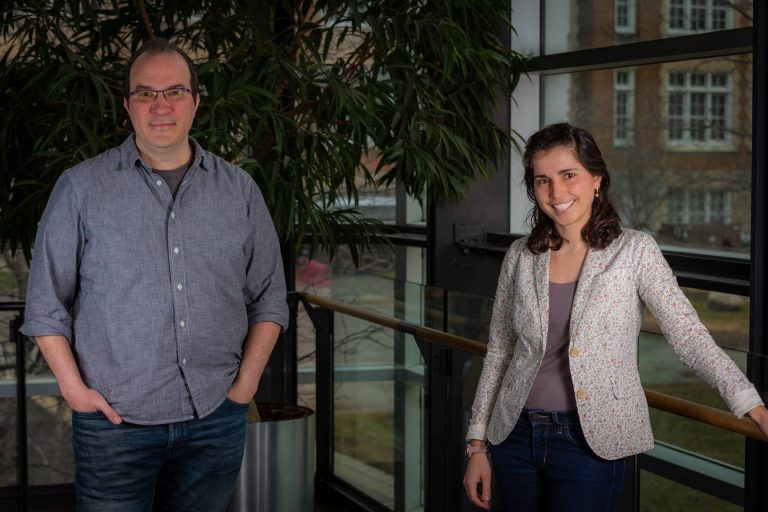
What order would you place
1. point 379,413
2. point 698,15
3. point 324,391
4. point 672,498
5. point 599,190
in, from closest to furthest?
point 599,190 → point 672,498 → point 698,15 → point 379,413 → point 324,391

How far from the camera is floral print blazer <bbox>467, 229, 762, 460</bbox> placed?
197 centimetres

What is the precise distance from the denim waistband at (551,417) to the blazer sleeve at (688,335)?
0.23 metres

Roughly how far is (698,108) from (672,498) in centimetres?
184

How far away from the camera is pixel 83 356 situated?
224cm

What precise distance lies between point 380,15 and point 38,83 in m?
1.29

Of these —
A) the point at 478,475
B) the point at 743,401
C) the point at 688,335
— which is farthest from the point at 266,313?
the point at 743,401

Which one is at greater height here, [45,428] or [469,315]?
[469,315]

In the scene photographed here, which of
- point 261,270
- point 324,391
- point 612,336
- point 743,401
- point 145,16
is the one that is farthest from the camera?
point 324,391

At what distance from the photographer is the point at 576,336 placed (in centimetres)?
204

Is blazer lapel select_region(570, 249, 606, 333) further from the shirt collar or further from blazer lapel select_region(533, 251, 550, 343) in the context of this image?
the shirt collar

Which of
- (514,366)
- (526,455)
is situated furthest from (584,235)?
(526,455)

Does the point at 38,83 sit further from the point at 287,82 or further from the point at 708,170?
the point at 708,170

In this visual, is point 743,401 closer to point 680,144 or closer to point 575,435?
point 575,435

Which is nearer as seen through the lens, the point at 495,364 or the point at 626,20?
the point at 495,364
